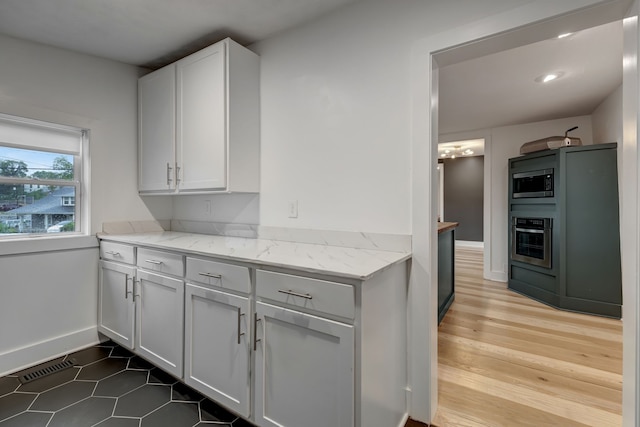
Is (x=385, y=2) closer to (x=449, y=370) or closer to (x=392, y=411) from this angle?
(x=392, y=411)

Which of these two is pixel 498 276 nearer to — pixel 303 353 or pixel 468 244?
pixel 468 244

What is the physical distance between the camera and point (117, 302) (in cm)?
225

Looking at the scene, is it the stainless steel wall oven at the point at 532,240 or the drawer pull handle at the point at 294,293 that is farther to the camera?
the stainless steel wall oven at the point at 532,240

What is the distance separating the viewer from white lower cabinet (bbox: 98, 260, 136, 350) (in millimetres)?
2117

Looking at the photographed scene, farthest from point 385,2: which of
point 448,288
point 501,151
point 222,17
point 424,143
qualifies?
point 501,151

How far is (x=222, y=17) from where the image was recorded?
194 cm

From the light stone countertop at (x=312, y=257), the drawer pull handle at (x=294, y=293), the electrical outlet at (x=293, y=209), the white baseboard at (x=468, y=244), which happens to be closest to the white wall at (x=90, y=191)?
the light stone countertop at (x=312, y=257)

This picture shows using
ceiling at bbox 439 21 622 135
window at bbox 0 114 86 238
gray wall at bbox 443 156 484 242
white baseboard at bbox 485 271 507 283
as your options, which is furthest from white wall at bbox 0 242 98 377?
gray wall at bbox 443 156 484 242

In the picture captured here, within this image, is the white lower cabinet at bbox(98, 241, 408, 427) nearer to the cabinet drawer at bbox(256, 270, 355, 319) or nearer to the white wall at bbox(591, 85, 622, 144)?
the cabinet drawer at bbox(256, 270, 355, 319)

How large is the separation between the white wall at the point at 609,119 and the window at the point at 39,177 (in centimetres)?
501

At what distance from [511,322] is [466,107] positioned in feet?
8.02

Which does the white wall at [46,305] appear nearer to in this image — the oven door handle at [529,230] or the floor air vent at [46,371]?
the floor air vent at [46,371]

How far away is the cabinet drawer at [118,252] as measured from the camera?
2.13 metres

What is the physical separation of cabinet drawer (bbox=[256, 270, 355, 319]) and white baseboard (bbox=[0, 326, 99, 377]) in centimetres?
200
